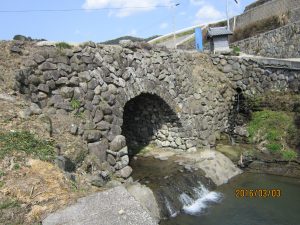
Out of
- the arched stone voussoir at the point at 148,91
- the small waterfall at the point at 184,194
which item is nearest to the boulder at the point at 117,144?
the arched stone voussoir at the point at 148,91

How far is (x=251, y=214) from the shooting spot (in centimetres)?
1163

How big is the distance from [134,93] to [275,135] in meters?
7.66

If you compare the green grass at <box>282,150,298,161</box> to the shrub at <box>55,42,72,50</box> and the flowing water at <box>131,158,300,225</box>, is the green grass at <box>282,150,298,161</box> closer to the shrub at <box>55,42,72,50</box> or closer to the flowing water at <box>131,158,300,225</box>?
the flowing water at <box>131,158,300,225</box>

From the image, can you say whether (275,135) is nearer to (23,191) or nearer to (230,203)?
(230,203)

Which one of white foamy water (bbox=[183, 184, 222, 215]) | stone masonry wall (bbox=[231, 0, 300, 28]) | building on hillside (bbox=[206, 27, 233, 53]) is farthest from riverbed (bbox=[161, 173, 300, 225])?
stone masonry wall (bbox=[231, 0, 300, 28])

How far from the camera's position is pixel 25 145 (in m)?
7.60

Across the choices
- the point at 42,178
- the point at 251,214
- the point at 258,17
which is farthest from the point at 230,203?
the point at 258,17

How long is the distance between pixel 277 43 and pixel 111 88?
1572cm

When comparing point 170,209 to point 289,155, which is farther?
point 289,155

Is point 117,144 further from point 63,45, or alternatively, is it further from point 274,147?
point 274,147

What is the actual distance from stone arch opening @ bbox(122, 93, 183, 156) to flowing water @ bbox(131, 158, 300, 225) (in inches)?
86.7

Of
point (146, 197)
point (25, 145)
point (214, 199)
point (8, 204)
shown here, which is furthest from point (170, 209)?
point (8, 204)

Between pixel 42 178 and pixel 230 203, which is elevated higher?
pixel 42 178

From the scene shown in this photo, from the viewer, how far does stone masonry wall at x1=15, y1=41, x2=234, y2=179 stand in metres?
11.1
